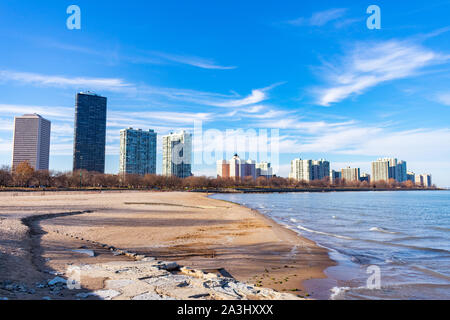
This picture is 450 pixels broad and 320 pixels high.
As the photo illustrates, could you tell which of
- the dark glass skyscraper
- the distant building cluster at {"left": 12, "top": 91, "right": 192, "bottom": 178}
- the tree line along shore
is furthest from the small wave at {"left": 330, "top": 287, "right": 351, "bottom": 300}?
the dark glass skyscraper

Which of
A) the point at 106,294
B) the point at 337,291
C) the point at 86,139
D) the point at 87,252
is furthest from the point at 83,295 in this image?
the point at 86,139

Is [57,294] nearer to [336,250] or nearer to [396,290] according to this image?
[396,290]

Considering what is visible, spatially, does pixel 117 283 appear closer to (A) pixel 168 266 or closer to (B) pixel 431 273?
(A) pixel 168 266

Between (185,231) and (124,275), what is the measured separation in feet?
37.0

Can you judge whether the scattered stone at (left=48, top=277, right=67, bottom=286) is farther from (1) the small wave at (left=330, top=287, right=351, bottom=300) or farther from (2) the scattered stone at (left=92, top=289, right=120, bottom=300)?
(1) the small wave at (left=330, top=287, right=351, bottom=300)

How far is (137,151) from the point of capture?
18750 cm

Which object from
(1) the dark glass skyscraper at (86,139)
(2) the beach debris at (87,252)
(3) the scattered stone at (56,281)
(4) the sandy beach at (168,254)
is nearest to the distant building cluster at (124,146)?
(1) the dark glass skyscraper at (86,139)

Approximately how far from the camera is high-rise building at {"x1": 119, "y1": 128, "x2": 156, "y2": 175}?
18288 cm

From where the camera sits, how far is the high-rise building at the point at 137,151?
183 metres

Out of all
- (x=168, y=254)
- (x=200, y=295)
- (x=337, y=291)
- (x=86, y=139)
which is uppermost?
(x=86, y=139)

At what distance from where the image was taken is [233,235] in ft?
59.4

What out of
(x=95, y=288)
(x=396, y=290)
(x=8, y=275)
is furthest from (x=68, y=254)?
(x=396, y=290)

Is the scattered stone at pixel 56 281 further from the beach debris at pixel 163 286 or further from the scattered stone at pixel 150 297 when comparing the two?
the scattered stone at pixel 150 297

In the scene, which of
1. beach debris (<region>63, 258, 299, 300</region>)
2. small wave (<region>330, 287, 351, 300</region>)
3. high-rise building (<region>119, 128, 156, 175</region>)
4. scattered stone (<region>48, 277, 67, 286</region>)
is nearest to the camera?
beach debris (<region>63, 258, 299, 300</region>)
